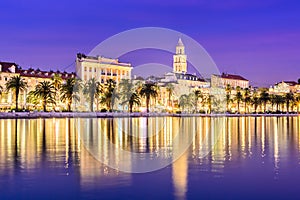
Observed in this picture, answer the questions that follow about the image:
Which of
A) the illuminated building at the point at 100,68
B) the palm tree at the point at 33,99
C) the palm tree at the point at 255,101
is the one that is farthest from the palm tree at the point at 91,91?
the palm tree at the point at 255,101

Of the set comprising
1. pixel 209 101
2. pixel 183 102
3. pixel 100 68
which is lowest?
pixel 183 102

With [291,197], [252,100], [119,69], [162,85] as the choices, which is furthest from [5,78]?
[291,197]

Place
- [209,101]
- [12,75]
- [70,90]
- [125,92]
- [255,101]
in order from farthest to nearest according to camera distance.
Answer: [255,101] → [209,101] → [12,75] → [125,92] → [70,90]

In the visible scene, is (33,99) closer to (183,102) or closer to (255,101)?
(183,102)

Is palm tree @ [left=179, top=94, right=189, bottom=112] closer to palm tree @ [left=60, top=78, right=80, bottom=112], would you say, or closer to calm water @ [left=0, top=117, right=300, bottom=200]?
palm tree @ [left=60, top=78, right=80, bottom=112]

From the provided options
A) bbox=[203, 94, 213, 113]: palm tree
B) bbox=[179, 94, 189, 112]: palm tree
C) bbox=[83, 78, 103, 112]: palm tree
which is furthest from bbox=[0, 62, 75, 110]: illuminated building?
bbox=[203, 94, 213, 113]: palm tree

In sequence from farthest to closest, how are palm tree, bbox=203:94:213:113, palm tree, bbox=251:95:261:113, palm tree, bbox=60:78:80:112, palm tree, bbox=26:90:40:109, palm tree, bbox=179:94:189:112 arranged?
palm tree, bbox=251:95:261:113 < palm tree, bbox=203:94:213:113 < palm tree, bbox=179:94:189:112 < palm tree, bbox=26:90:40:109 < palm tree, bbox=60:78:80:112

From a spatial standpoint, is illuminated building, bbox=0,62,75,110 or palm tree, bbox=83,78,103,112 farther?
illuminated building, bbox=0,62,75,110

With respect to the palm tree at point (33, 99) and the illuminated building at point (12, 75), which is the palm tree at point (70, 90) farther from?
the illuminated building at point (12, 75)

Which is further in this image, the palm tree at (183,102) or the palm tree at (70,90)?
the palm tree at (183,102)

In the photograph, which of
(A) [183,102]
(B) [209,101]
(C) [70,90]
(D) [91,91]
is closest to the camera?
(C) [70,90]

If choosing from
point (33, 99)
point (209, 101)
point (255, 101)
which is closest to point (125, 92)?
point (33, 99)

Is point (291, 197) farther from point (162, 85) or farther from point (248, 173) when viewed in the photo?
point (162, 85)

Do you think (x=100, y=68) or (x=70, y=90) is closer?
(x=70, y=90)
